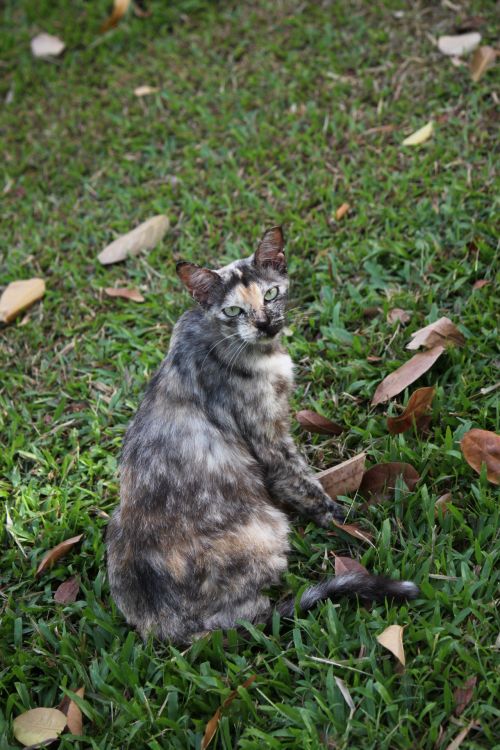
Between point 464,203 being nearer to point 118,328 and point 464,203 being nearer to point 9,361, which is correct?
point 118,328

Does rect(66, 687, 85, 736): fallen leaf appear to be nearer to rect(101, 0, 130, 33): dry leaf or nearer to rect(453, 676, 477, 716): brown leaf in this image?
rect(453, 676, 477, 716): brown leaf

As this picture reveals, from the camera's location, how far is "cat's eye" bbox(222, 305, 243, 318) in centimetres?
364

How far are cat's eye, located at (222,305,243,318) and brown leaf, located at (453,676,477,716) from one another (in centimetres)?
187

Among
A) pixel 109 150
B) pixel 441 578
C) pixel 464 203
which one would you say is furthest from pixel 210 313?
pixel 109 150

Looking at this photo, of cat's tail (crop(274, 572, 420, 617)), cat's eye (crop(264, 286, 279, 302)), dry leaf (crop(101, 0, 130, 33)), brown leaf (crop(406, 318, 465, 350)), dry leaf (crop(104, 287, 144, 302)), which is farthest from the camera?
dry leaf (crop(101, 0, 130, 33))

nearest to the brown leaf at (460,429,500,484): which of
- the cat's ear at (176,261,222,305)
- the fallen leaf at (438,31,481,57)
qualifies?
the cat's ear at (176,261,222,305)

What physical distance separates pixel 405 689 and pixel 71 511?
202 cm

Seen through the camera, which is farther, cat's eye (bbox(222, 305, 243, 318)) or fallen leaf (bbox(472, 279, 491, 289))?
fallen leaf (bbox(472, 279, 491, 289))

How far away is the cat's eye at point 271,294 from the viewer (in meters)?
3.71

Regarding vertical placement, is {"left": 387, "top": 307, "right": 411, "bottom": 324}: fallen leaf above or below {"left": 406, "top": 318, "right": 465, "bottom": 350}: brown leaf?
below

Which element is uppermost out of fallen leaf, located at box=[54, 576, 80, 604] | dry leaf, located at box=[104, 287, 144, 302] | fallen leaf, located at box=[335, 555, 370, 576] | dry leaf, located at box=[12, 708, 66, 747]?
dry leaf, located at box=[104, 287, 144, 302]

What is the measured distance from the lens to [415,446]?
12.8 ft

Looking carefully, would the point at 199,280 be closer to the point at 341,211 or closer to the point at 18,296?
the point at 341,211

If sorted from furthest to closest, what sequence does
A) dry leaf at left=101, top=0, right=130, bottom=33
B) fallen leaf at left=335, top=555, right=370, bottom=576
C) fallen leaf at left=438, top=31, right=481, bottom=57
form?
dry leaf at left=101, top=0, right=130, bottom=33 < fallen leaf at left=438, top=31, right=481, bottom=57 < fallen leaf at left=335, top=555, right=370, bottom=576
